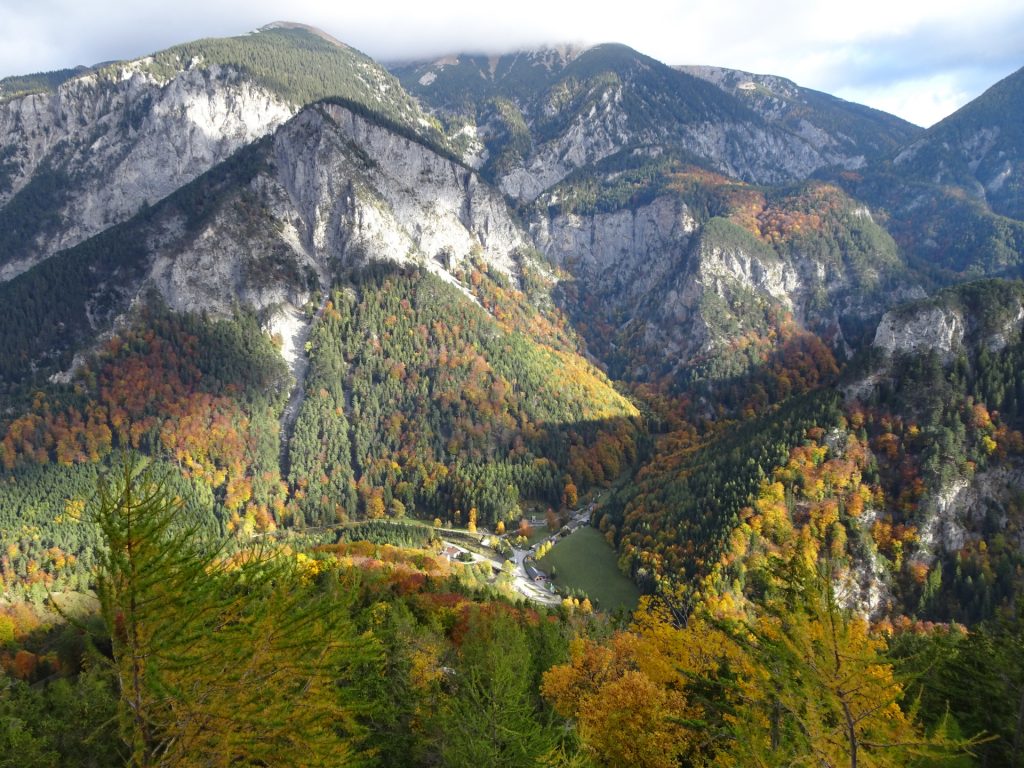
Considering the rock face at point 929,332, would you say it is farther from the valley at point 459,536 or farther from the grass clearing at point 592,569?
the grass clearing at point 592,569

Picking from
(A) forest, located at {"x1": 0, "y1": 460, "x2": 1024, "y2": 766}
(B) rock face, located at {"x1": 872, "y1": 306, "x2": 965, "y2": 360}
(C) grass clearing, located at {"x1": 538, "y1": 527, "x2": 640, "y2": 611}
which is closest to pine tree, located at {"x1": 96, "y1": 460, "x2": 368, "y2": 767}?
(A) forest, located at {"x1": 0, "y1": 460, "x2": 1024, "y2": 766}

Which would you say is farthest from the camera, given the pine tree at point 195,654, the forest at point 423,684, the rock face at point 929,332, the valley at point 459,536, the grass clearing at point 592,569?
the rock face at point 929,332

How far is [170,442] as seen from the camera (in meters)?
144

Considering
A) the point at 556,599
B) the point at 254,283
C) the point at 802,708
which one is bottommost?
the point at 556,599

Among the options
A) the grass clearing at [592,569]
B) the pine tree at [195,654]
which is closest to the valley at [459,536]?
the pine tree at [195,654]

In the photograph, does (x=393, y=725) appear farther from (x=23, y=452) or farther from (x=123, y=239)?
(x=123, y=239)

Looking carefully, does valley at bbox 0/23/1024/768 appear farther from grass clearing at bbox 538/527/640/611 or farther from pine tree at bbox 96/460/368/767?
grass clearing at bbox 538/527/640/611

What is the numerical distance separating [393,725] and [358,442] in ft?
463

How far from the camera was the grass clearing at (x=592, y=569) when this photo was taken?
105 m

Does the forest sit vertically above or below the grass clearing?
above

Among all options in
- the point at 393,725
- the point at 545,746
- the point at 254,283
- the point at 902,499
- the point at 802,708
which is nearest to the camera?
the point at 802,708

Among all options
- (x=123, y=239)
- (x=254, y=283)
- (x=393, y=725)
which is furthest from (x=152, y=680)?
(x=123, y=239)

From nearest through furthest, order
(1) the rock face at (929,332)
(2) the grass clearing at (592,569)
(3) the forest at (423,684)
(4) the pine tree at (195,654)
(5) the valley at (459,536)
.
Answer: (4) the pine tree at (195,654), (3) the forest at (423,684), (5) the valley at (459,536), (2) the grass clearing at (592,569), (1) the rock face at (929,332)

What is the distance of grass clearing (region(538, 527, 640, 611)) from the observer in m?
105
